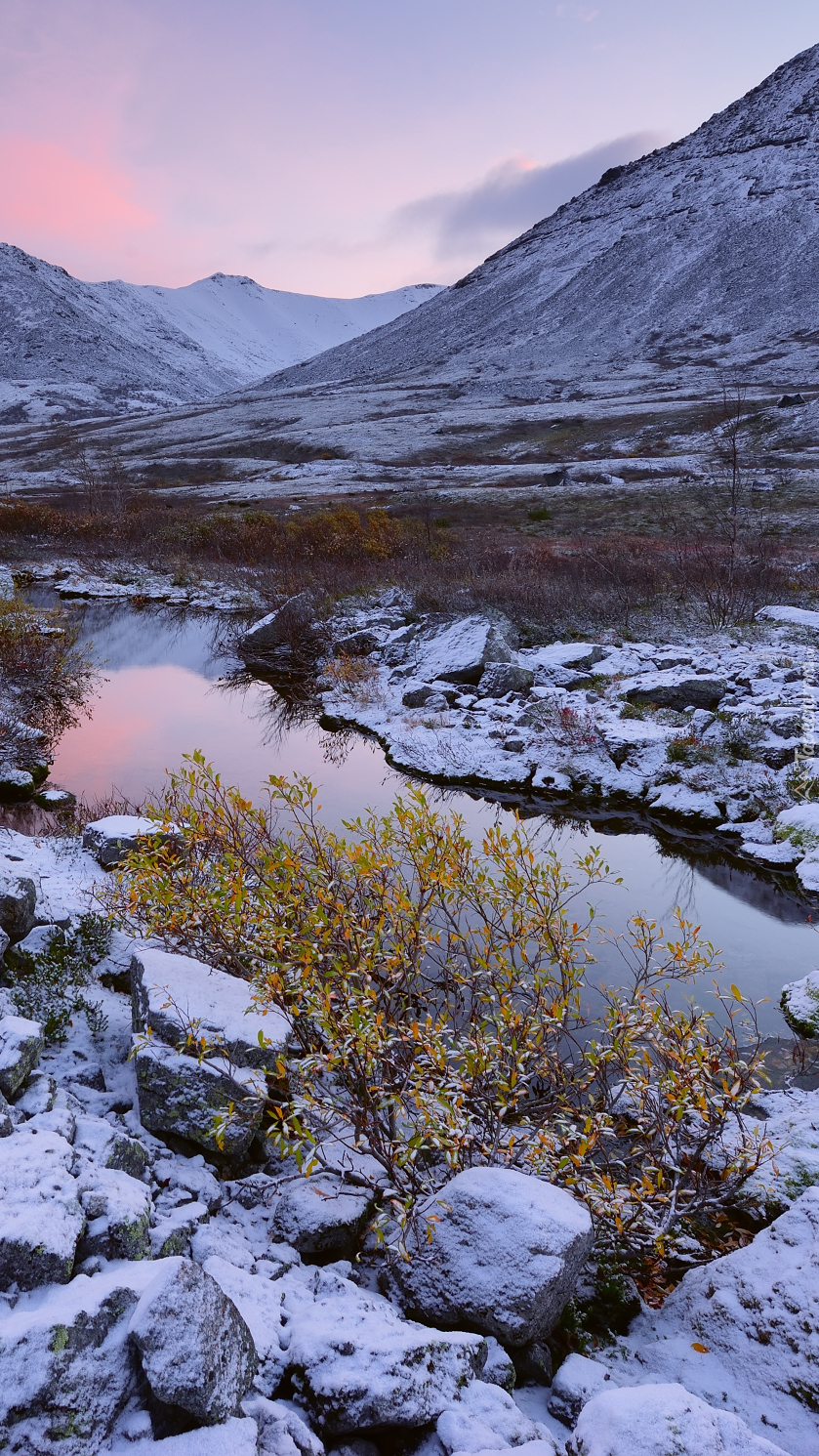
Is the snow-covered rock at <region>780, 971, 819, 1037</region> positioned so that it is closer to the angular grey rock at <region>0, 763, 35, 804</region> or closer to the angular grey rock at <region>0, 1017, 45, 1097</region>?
the angular grey rock at <region>0, 1017, 45, 1097</region>

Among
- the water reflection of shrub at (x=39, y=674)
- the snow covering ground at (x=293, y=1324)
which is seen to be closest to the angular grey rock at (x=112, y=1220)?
the snow covering ground at (x=293, y=1324)

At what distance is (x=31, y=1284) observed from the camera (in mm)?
3207

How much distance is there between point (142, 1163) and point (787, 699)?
14141 mm

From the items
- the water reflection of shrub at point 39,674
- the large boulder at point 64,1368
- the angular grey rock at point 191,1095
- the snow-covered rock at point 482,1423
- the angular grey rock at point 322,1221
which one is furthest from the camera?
the water reflection of shrub at point 39,674

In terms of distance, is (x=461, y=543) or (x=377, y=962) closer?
(x=377, y=962)

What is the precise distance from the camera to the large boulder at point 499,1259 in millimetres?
3990

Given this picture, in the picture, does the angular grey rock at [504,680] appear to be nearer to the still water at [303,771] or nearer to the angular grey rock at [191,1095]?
the still water at [303,771]

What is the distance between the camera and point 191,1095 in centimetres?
513

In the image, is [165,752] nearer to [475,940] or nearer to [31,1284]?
[475,940]

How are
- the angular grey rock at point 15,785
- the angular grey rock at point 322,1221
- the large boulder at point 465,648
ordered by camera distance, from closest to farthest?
the angular grey rock at point 322,1221 < the angular grey rock at point 15,785 < the large boulder at point 465,648

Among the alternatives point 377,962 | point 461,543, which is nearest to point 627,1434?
point 377,962

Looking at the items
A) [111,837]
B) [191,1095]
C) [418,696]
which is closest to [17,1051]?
[191,1095]

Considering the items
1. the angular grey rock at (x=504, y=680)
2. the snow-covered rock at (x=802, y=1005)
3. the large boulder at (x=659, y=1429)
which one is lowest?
the snow-covered rock at (x=802, y=1005)

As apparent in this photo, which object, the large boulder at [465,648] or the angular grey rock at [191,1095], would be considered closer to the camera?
the angular grey rock at [191,1095]
